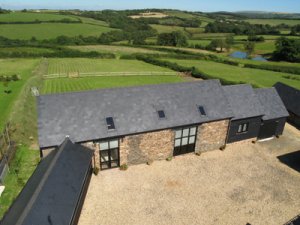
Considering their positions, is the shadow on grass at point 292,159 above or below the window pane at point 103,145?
below

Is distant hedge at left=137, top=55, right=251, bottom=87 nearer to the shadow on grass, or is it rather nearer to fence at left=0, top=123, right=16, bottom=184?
the shadow on grass

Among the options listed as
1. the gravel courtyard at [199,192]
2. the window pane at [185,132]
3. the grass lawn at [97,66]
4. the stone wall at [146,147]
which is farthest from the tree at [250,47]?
the stone wall at [146,147]

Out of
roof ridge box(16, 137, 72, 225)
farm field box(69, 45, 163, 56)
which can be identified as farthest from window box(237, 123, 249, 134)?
farm field box(69, 45, 163, 56)

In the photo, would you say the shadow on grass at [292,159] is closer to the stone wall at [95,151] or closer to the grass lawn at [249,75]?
the stone wall at [95,151]

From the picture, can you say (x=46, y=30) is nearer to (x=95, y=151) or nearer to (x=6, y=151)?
(x=6, y=151)

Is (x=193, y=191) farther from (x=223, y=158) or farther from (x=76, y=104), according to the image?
(x=76, y=104)

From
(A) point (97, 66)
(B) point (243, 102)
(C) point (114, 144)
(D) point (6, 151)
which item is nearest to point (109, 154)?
(C) point (114, 144)
